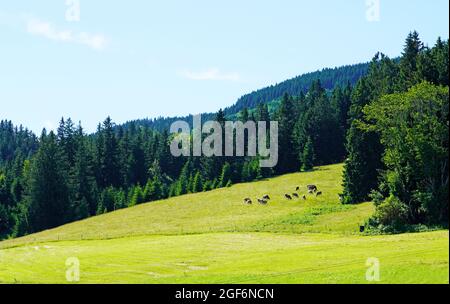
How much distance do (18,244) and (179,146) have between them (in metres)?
93.3

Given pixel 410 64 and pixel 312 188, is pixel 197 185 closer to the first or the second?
pixel 312 188

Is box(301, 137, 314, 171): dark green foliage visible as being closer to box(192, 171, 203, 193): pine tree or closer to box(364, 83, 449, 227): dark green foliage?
box(192, 171, 203, 193): pine tree

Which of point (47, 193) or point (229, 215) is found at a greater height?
point (47, 193)

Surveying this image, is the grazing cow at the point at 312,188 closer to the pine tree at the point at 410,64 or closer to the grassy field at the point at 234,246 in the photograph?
the grassy field at the point at 234,246

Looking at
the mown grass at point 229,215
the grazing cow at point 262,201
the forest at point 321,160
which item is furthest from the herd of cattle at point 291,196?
the forest at point 321,160

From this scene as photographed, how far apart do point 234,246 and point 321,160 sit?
78.3m

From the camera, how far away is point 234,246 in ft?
186

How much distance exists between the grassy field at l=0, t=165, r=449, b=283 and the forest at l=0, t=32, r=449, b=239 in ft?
22.7

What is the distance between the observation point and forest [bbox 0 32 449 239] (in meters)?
63.4

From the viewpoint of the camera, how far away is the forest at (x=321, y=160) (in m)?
63.4

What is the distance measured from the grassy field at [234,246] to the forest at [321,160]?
6912 mm

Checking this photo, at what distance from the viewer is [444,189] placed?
62.4 m

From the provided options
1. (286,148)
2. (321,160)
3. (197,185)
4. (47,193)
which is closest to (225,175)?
(197,185)

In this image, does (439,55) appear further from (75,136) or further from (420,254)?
(75,136)
